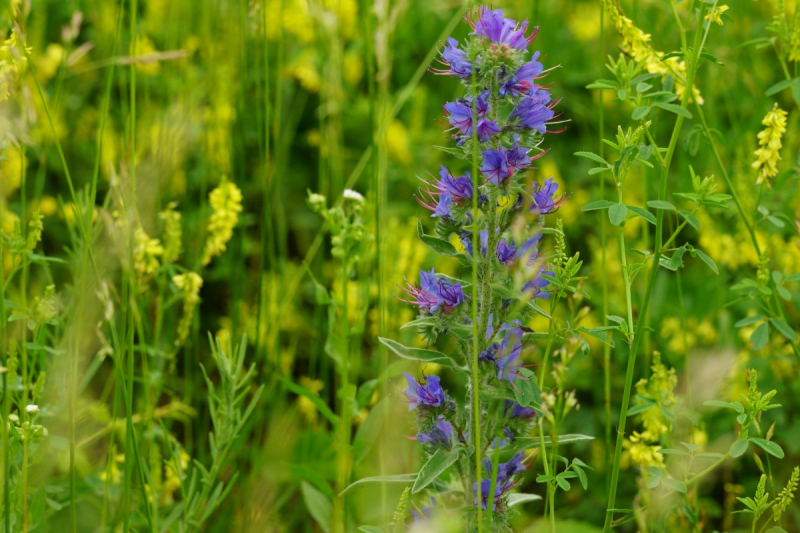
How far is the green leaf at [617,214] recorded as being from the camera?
1495 millimetres

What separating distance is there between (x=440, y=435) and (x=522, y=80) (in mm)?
645

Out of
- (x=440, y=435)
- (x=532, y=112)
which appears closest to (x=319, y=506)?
(x=440, y=435)

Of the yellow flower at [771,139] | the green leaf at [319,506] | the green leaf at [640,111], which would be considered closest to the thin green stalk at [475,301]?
the green leaf at [640,111]

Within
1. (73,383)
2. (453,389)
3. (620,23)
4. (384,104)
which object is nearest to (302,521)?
(453,389)

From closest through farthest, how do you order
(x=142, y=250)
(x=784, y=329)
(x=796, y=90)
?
(x=784, y=329)
(x=796, y=90)
(x=142, y=250)

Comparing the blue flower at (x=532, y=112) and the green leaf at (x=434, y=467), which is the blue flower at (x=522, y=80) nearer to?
the blue flower at (x=532, y=112)

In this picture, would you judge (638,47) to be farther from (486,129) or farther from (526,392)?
(526,392)

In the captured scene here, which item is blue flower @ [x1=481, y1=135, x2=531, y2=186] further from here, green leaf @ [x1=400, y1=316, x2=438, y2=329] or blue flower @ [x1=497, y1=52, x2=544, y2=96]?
green leaf @ [x1=400, y1=316, x2=438, y2=329]

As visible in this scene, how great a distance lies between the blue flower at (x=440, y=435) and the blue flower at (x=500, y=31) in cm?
67

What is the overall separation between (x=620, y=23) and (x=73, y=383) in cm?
138

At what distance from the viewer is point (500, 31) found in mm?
1362

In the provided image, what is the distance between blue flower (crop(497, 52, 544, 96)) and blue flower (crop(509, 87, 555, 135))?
14 millimetres

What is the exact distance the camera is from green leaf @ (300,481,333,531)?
6.51ft

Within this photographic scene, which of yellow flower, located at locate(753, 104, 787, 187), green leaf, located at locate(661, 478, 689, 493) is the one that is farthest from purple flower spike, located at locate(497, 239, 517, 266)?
yellow flower, located at locate(753, 104, 787, 187)
